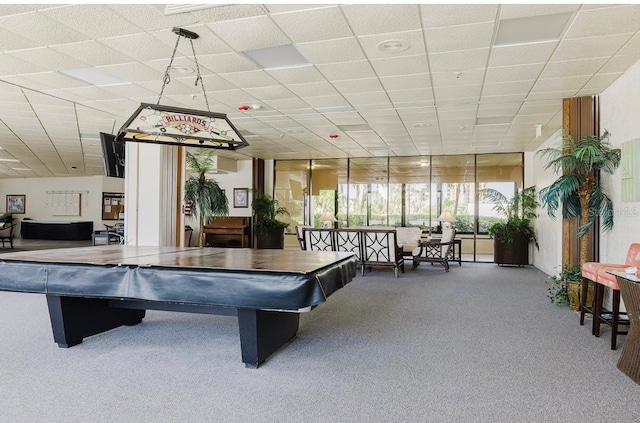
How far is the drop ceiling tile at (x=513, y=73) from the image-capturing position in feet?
16.1

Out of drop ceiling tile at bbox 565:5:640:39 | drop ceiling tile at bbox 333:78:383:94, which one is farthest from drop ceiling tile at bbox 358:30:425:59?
drop ceiling tile at bbox 565:5:640:39

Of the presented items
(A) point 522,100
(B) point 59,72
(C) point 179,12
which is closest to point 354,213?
(A) point 522,100

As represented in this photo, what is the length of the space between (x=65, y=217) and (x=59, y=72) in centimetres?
1519

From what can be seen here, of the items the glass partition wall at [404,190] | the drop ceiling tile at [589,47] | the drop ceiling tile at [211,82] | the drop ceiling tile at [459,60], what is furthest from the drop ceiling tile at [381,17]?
the glass partition wall at [404,190]

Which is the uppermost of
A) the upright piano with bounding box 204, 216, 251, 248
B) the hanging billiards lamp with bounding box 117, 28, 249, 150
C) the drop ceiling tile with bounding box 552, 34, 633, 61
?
the drop ceiling tile with bounding box 552, 34, 633, 61

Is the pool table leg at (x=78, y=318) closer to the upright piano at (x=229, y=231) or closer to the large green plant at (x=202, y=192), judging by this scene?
the large green plant at (x=202, y=192)

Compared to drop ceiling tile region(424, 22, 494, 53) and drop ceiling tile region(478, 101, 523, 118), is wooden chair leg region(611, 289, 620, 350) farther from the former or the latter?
drop ceiling tile region(478, 101, 523, 118)

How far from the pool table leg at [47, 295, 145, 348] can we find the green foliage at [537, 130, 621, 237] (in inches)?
207

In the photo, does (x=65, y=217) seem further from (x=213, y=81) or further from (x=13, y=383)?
→ (x=13, y=383)

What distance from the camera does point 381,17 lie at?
3721 millimetres

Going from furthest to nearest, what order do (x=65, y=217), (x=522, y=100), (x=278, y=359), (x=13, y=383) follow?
1. (x=65, y=217)
2. (x=522, y=100)
3. (x=278, y=359)
4. (x=13, y=383)

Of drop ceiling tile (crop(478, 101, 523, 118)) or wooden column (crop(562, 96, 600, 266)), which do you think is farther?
drop ceiling tile (crop(478, 101, 523, 118))

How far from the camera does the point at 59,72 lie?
528cm

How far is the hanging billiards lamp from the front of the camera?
159 inches
